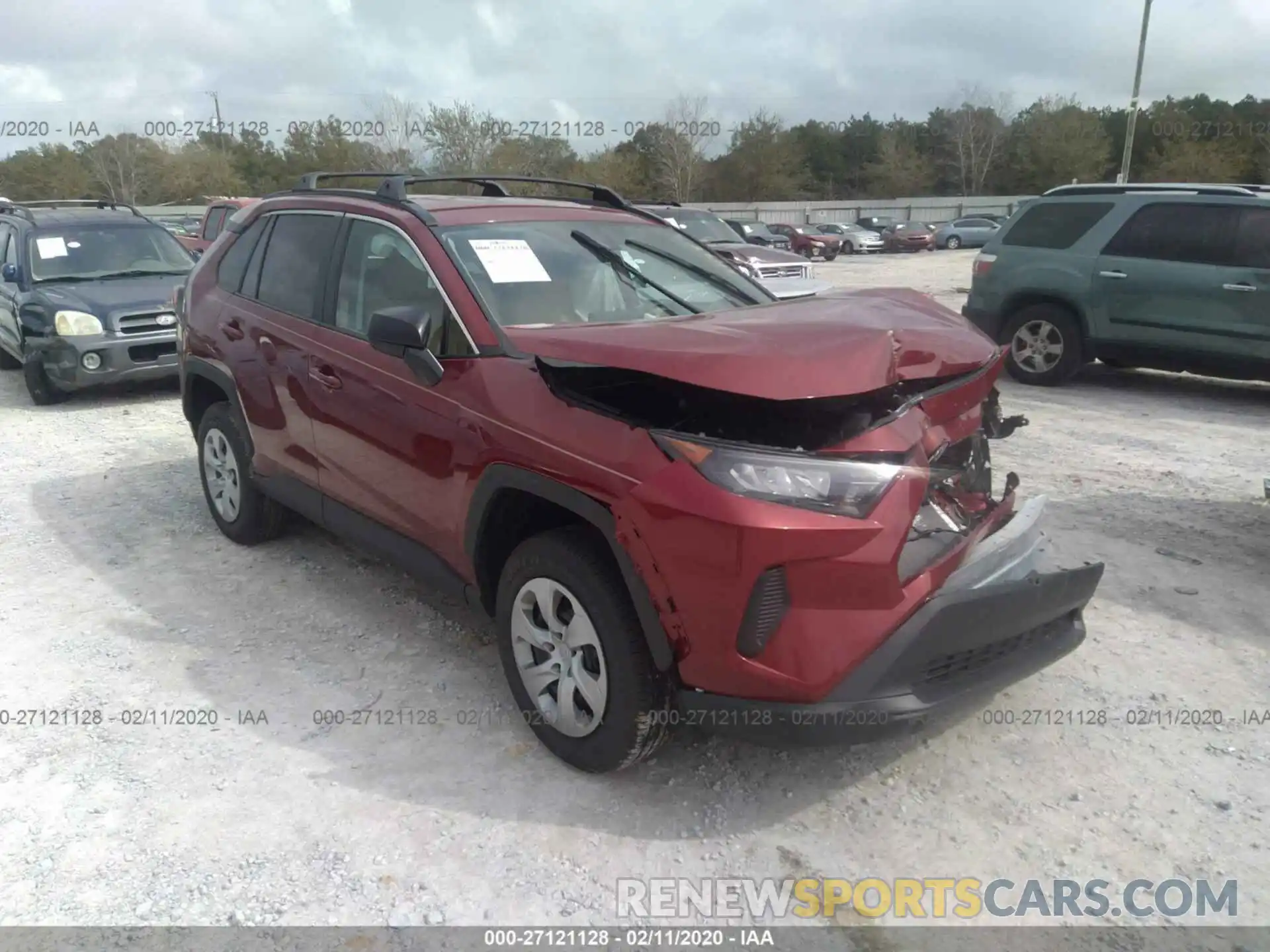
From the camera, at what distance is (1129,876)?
2.67 metres

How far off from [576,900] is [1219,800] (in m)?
2.03

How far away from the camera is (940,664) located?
2713 mm

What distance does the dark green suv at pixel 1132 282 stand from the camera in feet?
26.8

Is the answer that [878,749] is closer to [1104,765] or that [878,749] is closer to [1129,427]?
[1104,765]

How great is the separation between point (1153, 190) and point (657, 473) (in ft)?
27.2

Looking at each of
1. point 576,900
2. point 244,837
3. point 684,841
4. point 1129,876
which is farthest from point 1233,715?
point 244,837

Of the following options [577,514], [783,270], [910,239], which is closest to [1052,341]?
[783,270]

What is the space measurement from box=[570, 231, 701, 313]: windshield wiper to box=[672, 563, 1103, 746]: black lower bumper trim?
5.72 ft

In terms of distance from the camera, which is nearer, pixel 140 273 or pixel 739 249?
pixel 140 273

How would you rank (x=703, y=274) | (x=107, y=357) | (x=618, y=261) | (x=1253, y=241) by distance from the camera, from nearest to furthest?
(x=618, y=261)
(x=703, y=274)
(x=1253, y=241)
(x=107, y=357)

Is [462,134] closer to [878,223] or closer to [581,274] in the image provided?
[878,223]

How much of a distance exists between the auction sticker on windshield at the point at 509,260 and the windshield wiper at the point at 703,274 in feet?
2.15

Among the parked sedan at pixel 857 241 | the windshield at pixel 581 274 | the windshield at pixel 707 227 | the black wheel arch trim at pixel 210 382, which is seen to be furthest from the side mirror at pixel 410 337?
the parked sedan at pixel 857 241

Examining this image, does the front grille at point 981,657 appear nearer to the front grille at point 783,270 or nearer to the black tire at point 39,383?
the black tire at point 39,383
